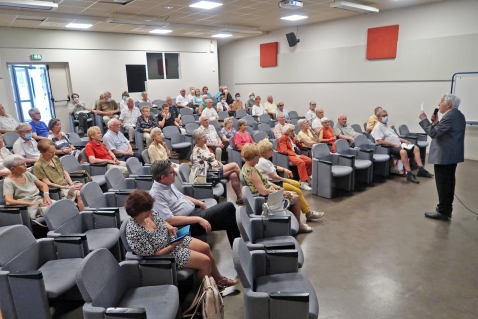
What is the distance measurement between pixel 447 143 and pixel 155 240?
3634 millimetres

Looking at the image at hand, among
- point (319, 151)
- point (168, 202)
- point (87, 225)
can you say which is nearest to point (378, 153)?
point (319, 151)

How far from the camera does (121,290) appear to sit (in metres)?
2.17

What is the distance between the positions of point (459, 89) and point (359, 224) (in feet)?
16.9

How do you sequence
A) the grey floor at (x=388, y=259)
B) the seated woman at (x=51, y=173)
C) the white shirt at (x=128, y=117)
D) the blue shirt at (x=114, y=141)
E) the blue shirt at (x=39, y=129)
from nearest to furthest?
the grey floor at (x=388, y=259) → the seated woman at (x=51, y=173) → the blue shirt at (x=114, y=141) → the blue shirt at (x=39, y=129) → the white shirt at (x=128, y=117)

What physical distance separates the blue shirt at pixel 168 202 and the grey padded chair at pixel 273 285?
0.96m

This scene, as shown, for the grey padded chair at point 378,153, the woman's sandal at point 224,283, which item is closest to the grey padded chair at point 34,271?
the woman's sandal at point 224,283

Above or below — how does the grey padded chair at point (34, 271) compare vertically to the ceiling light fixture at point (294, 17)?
below

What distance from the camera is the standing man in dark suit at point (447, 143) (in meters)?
3.91

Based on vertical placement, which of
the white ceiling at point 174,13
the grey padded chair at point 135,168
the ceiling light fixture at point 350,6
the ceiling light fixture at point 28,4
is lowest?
the grey padded chair at point 135,168

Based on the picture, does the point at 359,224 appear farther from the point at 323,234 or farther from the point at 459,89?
the point at 459,89

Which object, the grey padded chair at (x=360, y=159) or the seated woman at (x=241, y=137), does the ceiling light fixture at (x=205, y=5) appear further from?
the grey padded chair at (x=360, y=159)

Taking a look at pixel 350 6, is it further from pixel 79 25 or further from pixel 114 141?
pixel 79 25

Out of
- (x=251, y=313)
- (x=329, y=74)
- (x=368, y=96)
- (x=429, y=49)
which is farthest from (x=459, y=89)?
(x=251, y=313)

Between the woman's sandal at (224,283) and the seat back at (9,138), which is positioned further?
the seat back at (9,138)
